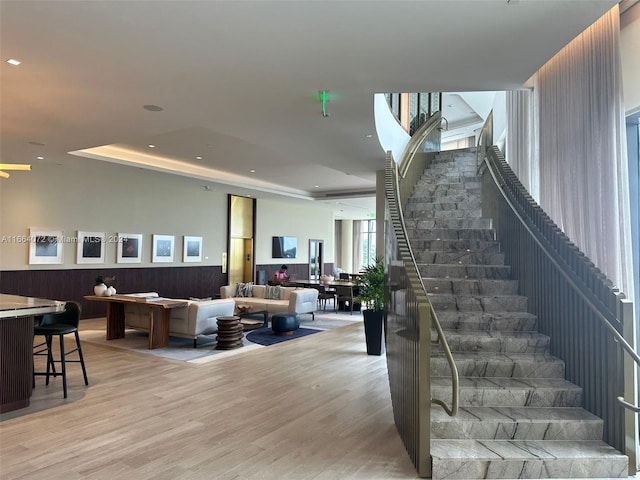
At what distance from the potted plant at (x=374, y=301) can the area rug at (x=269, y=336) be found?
1.93m

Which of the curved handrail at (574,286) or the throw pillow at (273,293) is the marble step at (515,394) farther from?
the throw pillow at (273,293)

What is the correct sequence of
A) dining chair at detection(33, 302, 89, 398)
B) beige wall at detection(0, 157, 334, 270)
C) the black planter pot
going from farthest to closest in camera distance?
beige wall at detection(0, 157, 334, 270), the black planter pot, dining chair at detection(33, 302, 89, 398)

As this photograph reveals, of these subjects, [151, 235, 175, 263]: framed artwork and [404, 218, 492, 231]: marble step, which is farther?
[151, 235, 175, 263]: framed artwork

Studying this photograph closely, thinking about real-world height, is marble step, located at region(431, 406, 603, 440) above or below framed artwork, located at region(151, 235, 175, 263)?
below

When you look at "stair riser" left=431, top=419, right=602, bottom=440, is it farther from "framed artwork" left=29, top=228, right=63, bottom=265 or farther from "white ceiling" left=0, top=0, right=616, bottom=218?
"framed artwork" left=29, top=228, right=63, bottom=265

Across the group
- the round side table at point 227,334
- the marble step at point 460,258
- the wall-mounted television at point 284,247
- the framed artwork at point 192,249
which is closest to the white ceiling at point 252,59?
the marble step at point 460,258

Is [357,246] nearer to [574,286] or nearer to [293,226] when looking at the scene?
[293,226]

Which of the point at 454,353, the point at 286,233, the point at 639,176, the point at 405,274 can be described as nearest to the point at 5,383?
the point at 405,274

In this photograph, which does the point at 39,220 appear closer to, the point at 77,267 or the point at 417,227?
the point at 77,267

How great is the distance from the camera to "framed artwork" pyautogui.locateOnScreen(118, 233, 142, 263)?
406 inches

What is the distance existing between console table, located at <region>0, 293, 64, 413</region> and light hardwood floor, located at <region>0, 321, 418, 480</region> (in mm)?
160

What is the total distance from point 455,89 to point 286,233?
11977 millimetres

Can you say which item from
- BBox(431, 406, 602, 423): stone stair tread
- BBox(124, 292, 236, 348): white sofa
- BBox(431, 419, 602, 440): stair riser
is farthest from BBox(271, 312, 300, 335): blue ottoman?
BBox(431, 419, 602, 440): stair riser

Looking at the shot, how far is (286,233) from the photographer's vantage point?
16.0 metres
